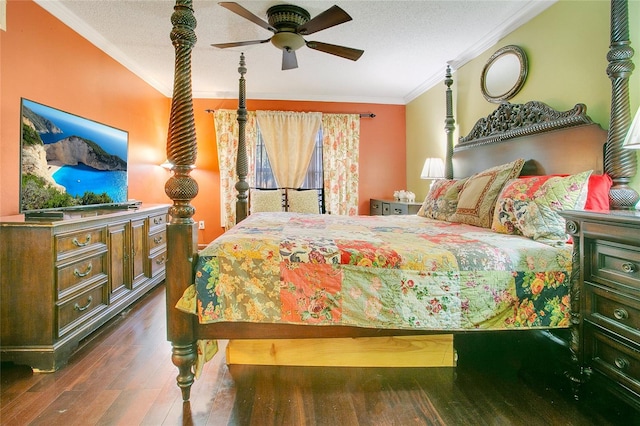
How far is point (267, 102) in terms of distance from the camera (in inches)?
197

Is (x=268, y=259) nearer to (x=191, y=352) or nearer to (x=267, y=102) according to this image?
(x=191, y=352)

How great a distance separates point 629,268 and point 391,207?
3102mm

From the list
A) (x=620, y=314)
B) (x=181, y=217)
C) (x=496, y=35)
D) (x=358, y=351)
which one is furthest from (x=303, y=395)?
(x=496, y=35)

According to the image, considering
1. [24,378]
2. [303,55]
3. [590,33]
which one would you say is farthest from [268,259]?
[303,55]

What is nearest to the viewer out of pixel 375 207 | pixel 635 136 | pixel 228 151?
pixel 635 136

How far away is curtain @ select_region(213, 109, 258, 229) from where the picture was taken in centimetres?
489

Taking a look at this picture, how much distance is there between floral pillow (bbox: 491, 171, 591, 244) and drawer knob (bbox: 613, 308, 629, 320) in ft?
1.42

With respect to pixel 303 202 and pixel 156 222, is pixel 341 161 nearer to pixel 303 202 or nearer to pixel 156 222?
pixel 303 202

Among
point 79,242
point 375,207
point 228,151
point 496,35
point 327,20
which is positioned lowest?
point 79,242

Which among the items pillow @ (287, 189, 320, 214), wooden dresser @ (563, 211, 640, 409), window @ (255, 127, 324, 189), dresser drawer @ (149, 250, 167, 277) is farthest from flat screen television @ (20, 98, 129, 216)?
wooden dresser @ (563, 211, 640, 409)

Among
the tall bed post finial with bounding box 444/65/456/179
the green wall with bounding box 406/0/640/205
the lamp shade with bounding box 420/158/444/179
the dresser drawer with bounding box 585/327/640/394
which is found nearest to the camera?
the dresser drawer with bounding box 585/327/640/394

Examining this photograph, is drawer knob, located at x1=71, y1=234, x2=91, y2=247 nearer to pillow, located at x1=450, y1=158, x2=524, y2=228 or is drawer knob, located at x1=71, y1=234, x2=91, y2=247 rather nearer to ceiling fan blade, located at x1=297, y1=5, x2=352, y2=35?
ceiling fan blade, located at x1=297, y1=5, x2=352, y2=35

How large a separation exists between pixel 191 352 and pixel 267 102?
425 cm

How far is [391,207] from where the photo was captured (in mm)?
4348
